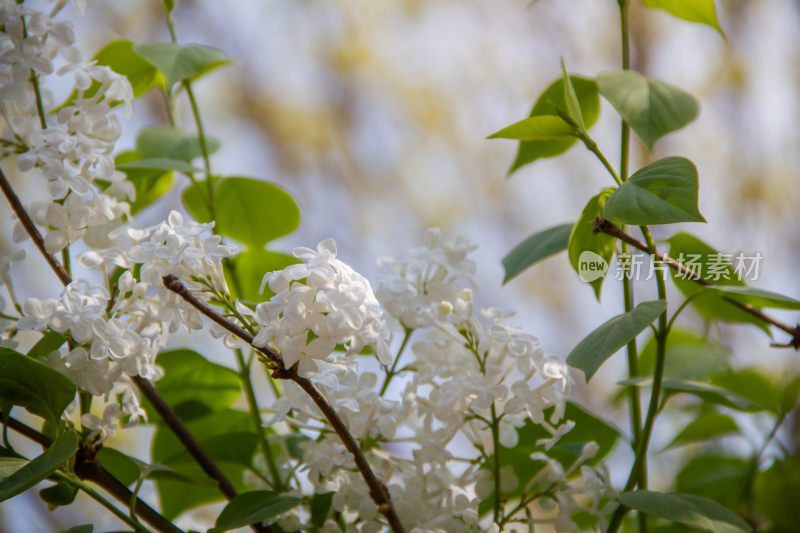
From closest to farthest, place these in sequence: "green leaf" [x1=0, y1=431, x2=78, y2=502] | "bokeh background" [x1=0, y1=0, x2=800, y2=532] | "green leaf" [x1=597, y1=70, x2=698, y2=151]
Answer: "green leaf" [x1=0, y1=431, x2=78, y2=502] < "green leaf" [x1=597, y1=70, x2=698, y2=151] < "bokeh background" [x1=0, y1=0, x2=800, y2=532]

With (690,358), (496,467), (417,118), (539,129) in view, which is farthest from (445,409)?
(417,118)

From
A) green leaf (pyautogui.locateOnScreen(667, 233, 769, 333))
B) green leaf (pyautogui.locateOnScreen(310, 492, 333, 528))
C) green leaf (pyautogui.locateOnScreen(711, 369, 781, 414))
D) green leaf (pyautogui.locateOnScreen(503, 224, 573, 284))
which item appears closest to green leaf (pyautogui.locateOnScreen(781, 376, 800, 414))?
green leaf (pyautogui.locateOnScreen(711, 369, 781, 414))

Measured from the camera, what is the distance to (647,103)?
346 millimetres

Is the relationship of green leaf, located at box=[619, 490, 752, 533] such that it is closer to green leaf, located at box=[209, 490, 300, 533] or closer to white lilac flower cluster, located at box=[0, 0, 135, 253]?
green leaf, located at box=[209, 490, 300, 533]

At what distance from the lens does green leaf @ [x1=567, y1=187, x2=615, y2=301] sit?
32 centimetres

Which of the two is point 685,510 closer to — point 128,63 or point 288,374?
point 288,374

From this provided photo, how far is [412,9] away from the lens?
10.4 feet

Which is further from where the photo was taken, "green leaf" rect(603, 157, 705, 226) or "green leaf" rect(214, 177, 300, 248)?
"green leaf" rect(214, 177, 300, 248)

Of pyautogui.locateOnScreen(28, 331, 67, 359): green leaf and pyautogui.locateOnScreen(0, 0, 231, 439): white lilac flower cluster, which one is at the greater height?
pyautogui.locateOnScreen(0, 0, 231, 439): white lilac flower cluster

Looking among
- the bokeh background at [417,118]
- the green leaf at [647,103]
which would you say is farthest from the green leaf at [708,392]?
the bokeh background at [417,118]

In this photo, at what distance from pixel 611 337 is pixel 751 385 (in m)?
0.31

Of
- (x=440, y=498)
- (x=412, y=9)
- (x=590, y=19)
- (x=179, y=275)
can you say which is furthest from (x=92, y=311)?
(x=412, y=9)

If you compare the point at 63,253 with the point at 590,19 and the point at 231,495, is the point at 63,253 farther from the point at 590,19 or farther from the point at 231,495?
the point at 590,19

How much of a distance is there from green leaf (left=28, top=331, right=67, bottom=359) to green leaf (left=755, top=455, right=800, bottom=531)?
43 centimetres
